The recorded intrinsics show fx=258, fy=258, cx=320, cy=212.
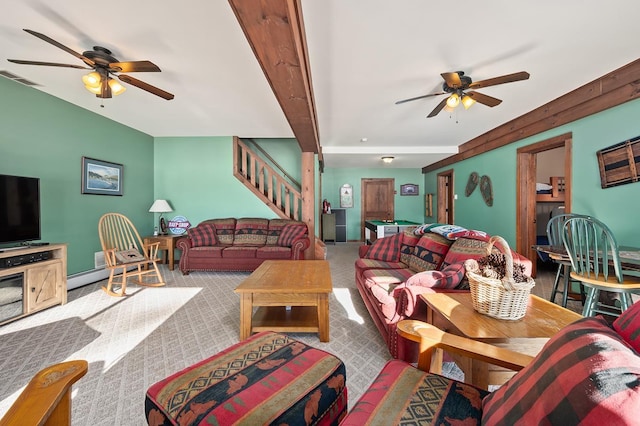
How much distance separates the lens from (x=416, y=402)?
0.86m

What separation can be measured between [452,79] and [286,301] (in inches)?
97.1

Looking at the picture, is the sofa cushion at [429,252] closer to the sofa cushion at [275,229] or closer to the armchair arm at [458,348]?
the armchair arm at [458,348]

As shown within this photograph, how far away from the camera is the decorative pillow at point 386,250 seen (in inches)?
116

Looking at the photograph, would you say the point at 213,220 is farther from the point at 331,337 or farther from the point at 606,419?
the point at 606,419

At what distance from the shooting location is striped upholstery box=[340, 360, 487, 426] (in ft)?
2.60

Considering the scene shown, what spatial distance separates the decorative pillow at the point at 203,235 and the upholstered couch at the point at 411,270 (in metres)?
2.69

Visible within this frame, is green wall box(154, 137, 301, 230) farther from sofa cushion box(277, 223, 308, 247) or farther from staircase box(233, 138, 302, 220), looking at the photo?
sofa cushion box(277, 223, 308, 247)

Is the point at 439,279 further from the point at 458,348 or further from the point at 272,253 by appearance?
the point at 272,253

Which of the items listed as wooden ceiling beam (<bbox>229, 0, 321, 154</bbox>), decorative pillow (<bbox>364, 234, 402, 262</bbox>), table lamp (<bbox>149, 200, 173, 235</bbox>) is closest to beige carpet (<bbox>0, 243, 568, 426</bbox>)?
decorative pillow (<bbox>364, 234, 402, 262</bbox>)

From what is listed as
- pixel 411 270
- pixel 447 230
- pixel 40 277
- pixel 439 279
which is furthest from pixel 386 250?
pixel 40 277

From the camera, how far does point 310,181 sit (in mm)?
4988

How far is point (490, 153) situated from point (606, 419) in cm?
530

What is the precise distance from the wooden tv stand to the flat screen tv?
0.64ft

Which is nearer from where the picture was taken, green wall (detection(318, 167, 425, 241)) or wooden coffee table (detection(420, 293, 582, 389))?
wooden coffee table (detection(420, 293, 582, 389))
